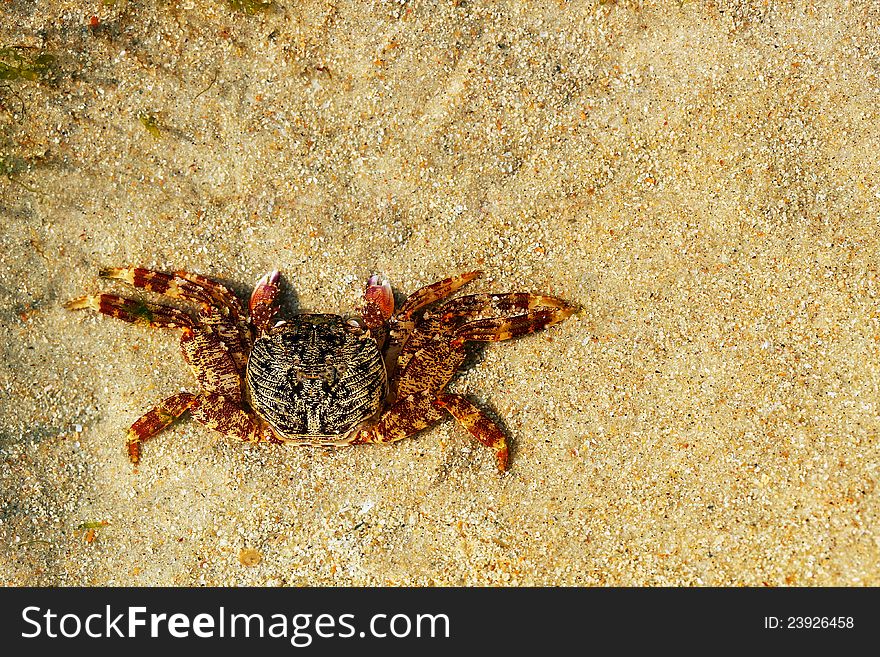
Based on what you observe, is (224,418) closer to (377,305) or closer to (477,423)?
(377,305)

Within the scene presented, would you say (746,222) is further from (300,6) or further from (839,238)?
(300,6)

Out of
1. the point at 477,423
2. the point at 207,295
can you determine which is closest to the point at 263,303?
the point at 207,295

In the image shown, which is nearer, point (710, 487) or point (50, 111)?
point (710, 487)

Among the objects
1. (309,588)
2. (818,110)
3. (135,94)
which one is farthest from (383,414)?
(818,110)

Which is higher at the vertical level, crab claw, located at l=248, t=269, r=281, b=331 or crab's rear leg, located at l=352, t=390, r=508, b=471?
crab claw, located at l=248, t=269, r=281, b=331

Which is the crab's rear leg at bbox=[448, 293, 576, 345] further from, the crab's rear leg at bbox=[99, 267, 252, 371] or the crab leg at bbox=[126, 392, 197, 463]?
the crab leg at bbox=[126, 392, 197, 463]

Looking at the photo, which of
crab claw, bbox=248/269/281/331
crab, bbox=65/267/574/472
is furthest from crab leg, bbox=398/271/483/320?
crab claw, bbox=248/269/281/331
